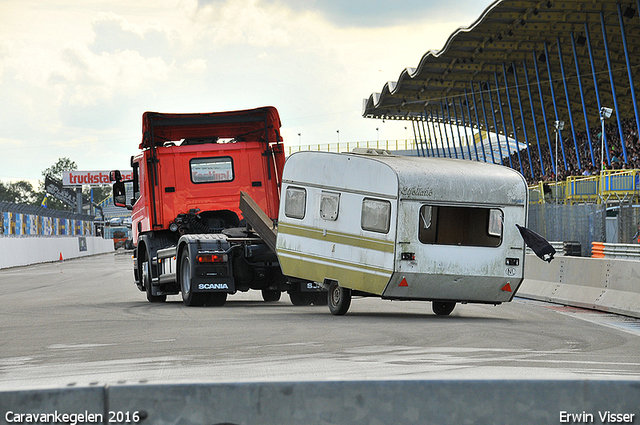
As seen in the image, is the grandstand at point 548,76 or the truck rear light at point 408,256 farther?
the grandstand at point 548,76

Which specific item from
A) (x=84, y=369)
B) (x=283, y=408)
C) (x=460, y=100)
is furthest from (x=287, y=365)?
(x=460, y=100)

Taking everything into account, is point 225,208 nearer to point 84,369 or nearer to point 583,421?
point 84,369

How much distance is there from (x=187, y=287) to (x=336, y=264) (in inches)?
150

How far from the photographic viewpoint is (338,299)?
1514cm

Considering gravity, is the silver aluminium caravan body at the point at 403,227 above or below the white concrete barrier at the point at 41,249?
below

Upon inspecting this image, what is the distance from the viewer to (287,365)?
865cm

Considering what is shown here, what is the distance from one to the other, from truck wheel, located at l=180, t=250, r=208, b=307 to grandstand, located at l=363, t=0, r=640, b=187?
18.7 m

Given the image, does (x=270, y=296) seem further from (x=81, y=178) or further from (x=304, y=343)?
(x=81, y=178)

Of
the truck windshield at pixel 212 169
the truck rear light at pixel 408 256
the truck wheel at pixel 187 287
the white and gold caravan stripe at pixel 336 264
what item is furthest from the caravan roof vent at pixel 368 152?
the truck windshield at pixel 212 169

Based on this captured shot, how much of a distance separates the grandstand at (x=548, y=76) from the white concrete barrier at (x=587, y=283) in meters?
12.9

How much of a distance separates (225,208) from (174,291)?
190 centimetres

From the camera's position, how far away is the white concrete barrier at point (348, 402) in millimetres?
4320

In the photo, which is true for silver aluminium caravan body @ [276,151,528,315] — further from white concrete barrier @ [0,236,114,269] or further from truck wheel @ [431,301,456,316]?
white concrete barrier @ [0,236,114,269]

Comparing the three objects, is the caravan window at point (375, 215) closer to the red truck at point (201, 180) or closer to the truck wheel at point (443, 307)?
the truck wheel at point (443, 307)
